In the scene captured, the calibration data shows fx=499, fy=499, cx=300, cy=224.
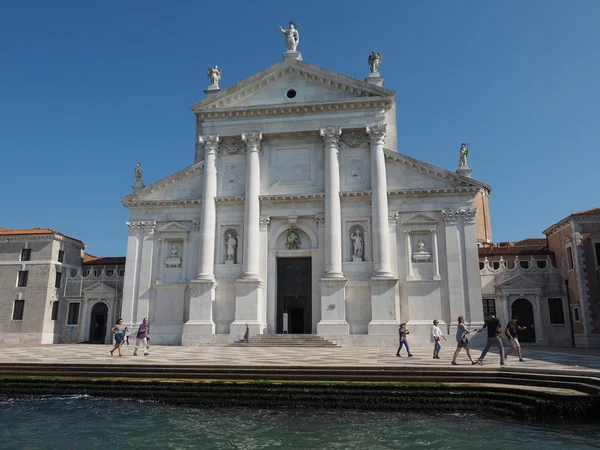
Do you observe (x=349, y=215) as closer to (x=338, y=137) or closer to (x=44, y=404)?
(x=338, y=137)

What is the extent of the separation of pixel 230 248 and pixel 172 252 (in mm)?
4230

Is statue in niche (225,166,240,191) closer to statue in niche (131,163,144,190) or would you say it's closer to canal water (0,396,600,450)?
statue in niche (131,163,144,190)

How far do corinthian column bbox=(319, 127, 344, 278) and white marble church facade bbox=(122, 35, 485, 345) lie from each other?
0.07 meters

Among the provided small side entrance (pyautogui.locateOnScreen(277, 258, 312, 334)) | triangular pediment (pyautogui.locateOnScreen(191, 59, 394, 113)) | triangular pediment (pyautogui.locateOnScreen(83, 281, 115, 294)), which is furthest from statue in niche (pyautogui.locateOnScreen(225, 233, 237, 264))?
triangular pediment (pyautogui.locateOnScreen(83, 281, 115, 294))

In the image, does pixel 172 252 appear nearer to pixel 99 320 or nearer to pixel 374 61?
pixel 99 320

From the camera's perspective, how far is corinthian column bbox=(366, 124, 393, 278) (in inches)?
1218

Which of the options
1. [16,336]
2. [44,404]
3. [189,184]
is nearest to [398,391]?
[44,404]

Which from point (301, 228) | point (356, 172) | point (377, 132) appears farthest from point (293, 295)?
point (377, 132)

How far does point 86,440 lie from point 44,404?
4.72 meters

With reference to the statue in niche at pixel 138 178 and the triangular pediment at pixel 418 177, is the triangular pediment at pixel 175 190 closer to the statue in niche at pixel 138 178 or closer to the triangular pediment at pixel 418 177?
the statue in niche at pixel 138 178

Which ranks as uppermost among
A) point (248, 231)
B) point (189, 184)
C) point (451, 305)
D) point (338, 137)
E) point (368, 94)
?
point (368, 94)

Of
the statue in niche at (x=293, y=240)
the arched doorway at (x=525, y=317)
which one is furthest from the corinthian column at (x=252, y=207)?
the arched doorway at (x=525, y=317)

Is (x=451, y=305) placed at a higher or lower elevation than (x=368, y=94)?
lower

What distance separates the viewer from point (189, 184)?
35.0 metres
